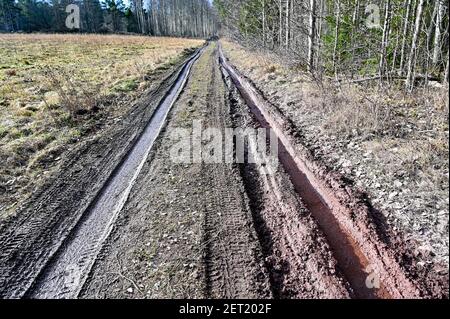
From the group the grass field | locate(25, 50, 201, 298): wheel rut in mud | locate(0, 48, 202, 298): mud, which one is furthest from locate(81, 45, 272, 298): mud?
the grass field

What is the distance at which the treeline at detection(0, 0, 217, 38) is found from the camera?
6203cm

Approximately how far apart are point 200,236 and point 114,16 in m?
73.2

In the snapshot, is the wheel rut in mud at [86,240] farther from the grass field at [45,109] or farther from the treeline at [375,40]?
the treeline at [375,40]

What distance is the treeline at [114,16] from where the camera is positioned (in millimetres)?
62031

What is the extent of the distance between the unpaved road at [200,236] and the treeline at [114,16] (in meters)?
63.6

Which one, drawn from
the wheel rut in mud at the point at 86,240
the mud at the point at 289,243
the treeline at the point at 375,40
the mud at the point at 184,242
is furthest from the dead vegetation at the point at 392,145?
the wheel rut in mud at the point at 86,240

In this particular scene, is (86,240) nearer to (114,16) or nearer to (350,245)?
(350,245)

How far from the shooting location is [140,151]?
7414 millimetres

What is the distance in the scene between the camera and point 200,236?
4352 millimetres

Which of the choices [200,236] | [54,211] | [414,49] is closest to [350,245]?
[200,236]

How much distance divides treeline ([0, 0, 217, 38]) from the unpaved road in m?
63.6

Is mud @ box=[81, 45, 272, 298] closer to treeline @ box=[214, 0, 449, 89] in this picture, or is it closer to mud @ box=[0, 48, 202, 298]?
Result: mud @ box=[0, 48, 202, 298]

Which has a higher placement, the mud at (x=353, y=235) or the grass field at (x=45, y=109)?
the grass field at (x=45, y=109)
